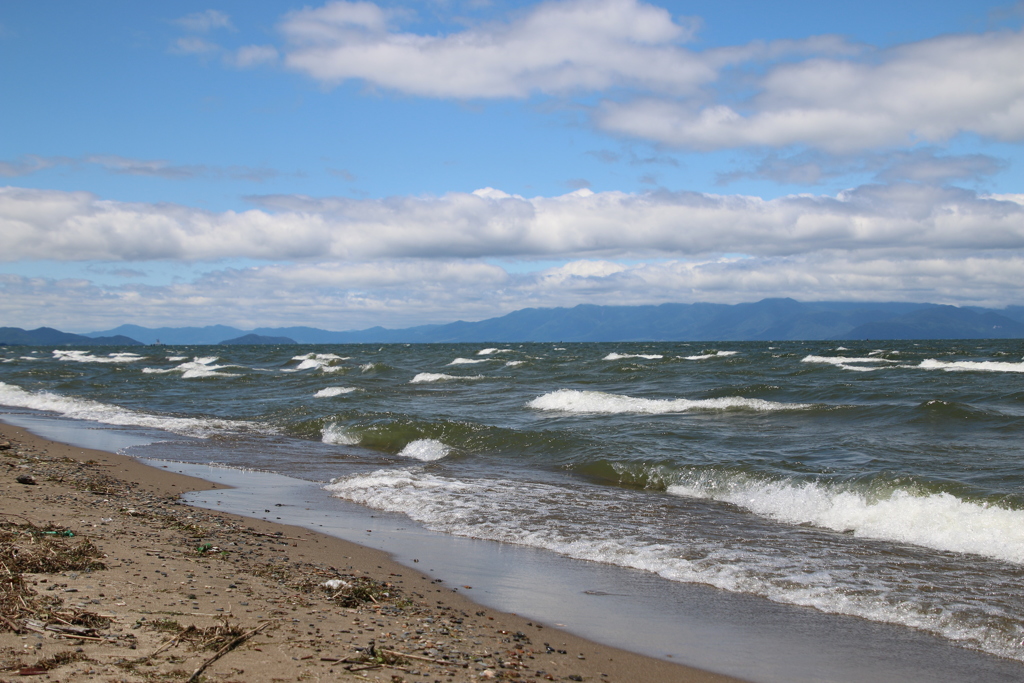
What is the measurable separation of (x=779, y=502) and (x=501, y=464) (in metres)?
5.31

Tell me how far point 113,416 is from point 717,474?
58.0 ft

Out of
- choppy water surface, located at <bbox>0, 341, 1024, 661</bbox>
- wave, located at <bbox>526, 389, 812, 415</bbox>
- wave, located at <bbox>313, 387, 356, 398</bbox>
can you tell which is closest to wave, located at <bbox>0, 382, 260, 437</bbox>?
choppy water surface, located at <bbox>0, 341, 1024, 661</bbox>

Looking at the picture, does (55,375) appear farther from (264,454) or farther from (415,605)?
(415,605)

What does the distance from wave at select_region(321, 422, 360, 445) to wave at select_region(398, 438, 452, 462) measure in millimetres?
1829

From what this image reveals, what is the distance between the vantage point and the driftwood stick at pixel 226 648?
3.62 metres

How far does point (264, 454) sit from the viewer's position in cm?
1423

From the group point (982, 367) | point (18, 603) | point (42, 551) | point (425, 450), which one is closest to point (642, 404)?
point (425, 450)

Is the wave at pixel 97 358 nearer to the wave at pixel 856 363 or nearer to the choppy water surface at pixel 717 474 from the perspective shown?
the choppy water surface at pixel 717 474

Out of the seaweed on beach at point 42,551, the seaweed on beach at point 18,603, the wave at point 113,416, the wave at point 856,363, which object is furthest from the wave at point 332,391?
the wave at point 856,363

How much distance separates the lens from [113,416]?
66.9 ft

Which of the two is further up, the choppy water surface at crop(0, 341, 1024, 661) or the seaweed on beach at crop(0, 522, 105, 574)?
the seaweed on beach at crop(0, 522, 105, 574)

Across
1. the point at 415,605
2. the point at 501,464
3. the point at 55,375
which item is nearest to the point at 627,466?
the point at 501,464

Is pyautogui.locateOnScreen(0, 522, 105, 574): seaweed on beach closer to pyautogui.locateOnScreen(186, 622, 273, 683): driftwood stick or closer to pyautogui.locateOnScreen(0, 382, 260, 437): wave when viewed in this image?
pyautogui.locateOnScreen(186, 622, 273, 683): driftwood stick

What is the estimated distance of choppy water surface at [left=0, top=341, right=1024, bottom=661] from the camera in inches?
262
